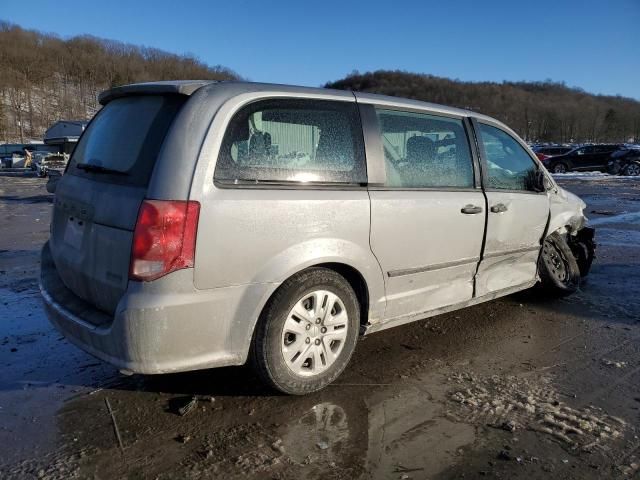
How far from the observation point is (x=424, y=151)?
3895 mm

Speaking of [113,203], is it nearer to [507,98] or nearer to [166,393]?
[166,393]

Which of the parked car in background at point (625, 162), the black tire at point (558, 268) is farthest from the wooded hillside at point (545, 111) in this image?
the black tire at point (558, 268)

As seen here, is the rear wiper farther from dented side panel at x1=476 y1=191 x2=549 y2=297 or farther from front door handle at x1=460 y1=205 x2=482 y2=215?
dented side panel at x1=476 y1=191 x2=549 y2=297

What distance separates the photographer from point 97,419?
2990 millimetres

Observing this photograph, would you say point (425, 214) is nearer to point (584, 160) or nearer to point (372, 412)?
point (372, 412)

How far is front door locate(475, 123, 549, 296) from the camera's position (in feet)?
13.9

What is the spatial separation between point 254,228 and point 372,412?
1.20 m

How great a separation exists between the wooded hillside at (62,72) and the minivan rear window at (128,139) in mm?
A: 119548

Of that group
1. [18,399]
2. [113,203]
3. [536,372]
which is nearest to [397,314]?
[536,372]

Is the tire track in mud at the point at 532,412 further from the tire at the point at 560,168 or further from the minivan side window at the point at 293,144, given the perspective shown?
the tire at the point at 560,168

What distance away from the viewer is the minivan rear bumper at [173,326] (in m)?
2.67

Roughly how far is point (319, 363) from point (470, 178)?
1841mm

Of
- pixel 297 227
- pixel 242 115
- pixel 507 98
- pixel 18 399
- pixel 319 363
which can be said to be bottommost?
pixel 18 399

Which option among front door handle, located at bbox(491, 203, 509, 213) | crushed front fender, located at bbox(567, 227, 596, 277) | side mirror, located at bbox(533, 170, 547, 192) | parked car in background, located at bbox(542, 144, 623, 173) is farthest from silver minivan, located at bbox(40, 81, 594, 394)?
parked car in background, located at bbox(542, 144, 623, 173)
